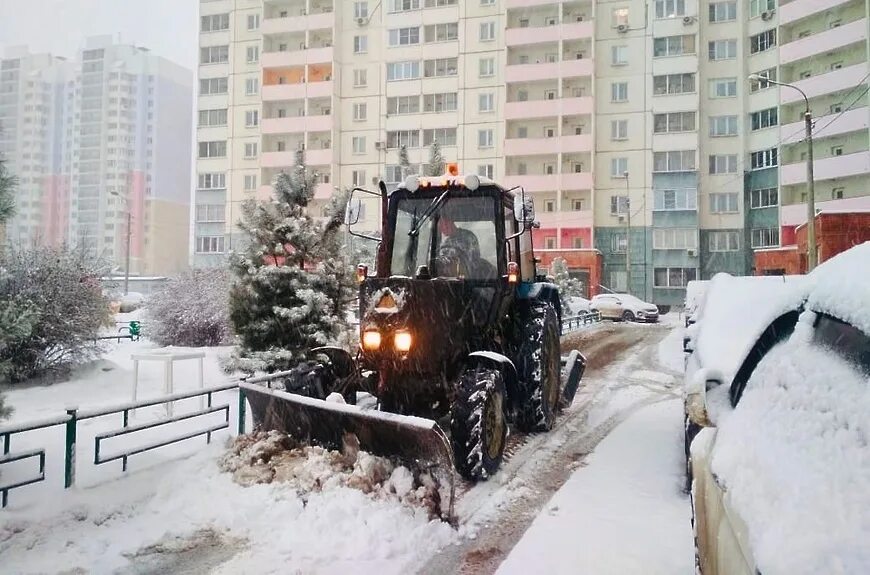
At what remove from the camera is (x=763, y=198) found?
40.7 meters

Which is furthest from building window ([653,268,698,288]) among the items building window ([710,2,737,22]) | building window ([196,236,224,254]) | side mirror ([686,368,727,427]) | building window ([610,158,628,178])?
side mirror ([686,368,727,427])

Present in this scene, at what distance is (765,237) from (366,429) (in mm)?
42322

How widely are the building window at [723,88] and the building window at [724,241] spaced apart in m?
9.17

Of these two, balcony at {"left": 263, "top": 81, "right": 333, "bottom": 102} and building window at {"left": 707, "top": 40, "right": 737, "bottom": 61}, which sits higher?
building window at {"left": 707, "top": 40, "right": 737, "bottom": 61}

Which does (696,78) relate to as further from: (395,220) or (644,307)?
(395,220)

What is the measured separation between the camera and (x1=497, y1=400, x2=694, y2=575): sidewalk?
12.9ft

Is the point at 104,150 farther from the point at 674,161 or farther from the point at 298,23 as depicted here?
the point at 674,161

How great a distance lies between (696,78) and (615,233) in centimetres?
1119

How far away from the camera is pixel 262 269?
10.1m

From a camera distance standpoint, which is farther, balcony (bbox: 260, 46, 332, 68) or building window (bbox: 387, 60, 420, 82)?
balcony (bbox: 260, 46, 332, 68)

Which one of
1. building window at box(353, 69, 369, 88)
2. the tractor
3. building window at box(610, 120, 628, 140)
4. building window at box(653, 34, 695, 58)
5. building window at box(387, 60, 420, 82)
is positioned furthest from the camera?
building window at box(353, 69, 369, 88)

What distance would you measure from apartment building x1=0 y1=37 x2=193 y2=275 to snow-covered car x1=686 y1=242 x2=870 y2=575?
100134 mm

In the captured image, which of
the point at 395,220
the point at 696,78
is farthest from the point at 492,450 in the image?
the point at 696,78

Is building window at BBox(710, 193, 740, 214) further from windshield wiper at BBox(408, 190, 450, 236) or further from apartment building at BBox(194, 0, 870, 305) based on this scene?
windshield wiper at BBox(408, 190, 450, 236)
